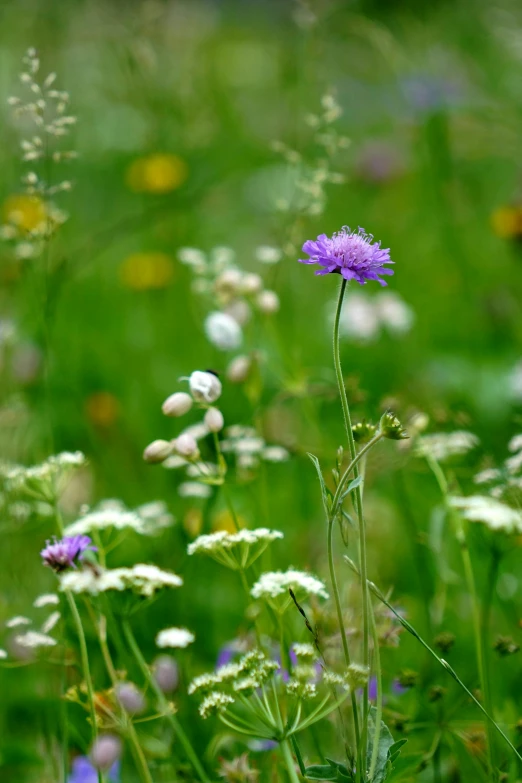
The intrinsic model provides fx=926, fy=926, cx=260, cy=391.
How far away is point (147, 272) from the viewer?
2938mm

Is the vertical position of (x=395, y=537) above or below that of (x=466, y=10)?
below

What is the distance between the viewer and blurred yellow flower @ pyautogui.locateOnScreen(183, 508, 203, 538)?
1.37m

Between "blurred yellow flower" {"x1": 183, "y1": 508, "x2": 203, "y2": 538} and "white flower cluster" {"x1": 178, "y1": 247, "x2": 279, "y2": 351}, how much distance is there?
27 cm

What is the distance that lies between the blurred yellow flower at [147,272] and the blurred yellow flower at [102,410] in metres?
0.71

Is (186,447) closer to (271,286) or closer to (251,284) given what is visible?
(251,284)

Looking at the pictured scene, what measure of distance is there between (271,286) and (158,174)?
1.97 meters

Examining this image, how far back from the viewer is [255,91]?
5738 millimetres

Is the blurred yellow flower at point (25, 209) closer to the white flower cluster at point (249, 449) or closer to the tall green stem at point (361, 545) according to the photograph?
the white flower cluster at point (249, 449)

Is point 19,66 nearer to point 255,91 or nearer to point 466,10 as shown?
point 255,91

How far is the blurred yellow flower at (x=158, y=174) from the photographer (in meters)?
3.36

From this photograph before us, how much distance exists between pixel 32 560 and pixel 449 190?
83.2 inches

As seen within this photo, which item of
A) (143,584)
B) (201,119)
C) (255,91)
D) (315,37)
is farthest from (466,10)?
(143,584)

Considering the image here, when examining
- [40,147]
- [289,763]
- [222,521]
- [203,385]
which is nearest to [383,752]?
[289,763]

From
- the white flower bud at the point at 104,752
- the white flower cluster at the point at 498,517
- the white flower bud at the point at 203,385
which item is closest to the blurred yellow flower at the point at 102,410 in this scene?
the white flower bud at the point at 203,385
